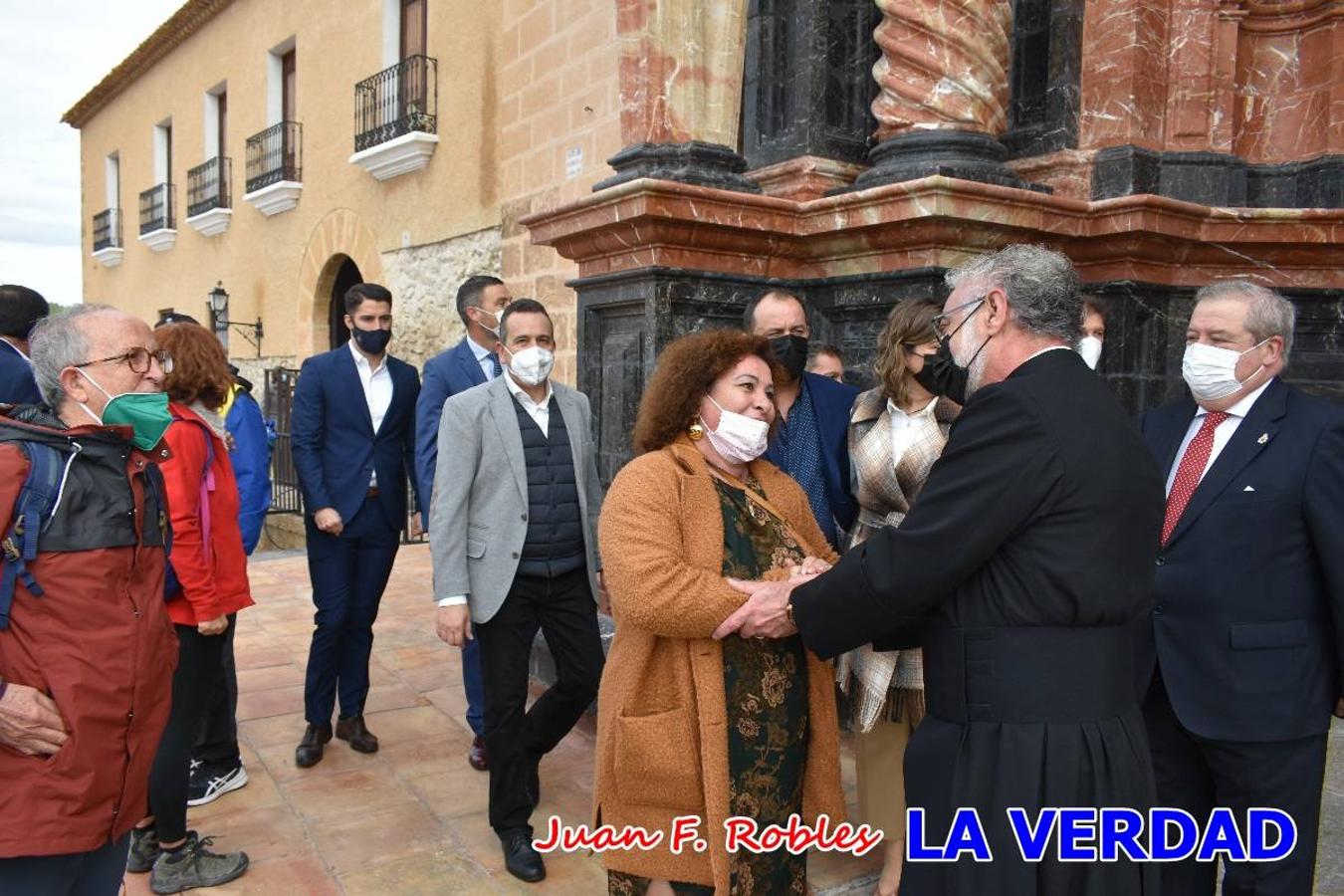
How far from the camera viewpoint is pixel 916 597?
1937 mm

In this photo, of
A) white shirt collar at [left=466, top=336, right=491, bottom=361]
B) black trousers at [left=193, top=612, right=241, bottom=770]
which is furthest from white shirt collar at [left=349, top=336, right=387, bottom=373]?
black trousers at [left=193, top=612, right=241, bottom=770]

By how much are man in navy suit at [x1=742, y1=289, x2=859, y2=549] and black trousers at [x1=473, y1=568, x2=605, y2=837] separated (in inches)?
32.6

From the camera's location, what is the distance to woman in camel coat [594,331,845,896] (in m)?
2.25

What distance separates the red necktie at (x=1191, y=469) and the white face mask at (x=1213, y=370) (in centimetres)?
8

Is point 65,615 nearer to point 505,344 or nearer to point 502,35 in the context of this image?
point 505,344

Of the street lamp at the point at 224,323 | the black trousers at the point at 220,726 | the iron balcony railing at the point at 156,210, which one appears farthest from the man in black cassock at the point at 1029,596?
the iron balcony railing at the point at 156,210

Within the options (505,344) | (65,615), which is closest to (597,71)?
(505,344)

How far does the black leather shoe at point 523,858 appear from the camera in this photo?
3.01 m

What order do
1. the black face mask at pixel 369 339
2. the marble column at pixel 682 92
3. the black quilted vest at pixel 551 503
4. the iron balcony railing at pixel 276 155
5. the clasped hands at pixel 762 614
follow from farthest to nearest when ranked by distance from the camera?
the iron balcony railing at pixel 276 155 < the marble column at pixel 682 92 < the black face mask at pixel 369 339 < the black quilted vest at pixel 551 503 < the clasped hands at pixel 762 614

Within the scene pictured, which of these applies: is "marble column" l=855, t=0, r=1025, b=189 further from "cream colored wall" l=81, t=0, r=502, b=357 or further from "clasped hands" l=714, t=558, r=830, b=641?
"cream colored wall" l=81, t=0, r=502, b=357

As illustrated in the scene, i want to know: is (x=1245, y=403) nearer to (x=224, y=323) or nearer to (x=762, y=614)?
(x=762, y=614)

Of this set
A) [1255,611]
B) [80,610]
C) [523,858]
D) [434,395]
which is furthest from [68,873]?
[1255,611]

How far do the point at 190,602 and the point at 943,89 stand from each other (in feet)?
11.8

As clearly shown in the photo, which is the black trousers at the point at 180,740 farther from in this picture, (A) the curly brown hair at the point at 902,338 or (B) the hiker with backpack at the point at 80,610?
(A) the curly brown hair at the point at 902,338
